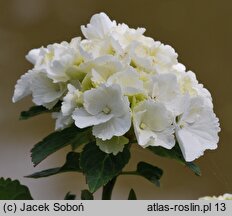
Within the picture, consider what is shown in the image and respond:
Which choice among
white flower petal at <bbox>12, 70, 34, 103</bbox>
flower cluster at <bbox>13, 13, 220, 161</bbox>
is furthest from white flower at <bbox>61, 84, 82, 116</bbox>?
white flower petal at <bbox>12, 70, 34, 103</bbox>

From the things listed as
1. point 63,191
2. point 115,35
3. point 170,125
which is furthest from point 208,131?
point 63,191

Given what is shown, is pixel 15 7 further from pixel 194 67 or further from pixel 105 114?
pixel 105 114

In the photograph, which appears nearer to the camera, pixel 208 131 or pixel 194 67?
pixel 208 131

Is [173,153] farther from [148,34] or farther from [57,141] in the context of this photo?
[148,34]

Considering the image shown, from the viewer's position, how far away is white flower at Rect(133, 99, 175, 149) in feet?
2.11

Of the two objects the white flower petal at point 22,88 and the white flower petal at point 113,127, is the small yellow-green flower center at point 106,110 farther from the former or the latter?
the white flower petal at point 22,88

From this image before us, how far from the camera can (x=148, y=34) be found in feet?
6.76

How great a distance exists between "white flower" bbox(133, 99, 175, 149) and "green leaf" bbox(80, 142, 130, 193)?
1.7 inches

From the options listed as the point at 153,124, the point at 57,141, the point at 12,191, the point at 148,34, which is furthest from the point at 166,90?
the point at 148,34

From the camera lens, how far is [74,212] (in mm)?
688

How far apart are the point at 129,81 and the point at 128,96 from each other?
19 mm

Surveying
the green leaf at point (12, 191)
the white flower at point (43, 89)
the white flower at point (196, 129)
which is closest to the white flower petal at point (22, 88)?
the white flower at point (43, 89)

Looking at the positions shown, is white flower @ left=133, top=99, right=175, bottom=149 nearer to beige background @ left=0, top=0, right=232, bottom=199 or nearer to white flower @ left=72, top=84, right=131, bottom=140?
white flower @ left=72, top=84, right=131, bottom=140

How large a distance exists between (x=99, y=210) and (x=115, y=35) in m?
0.21
